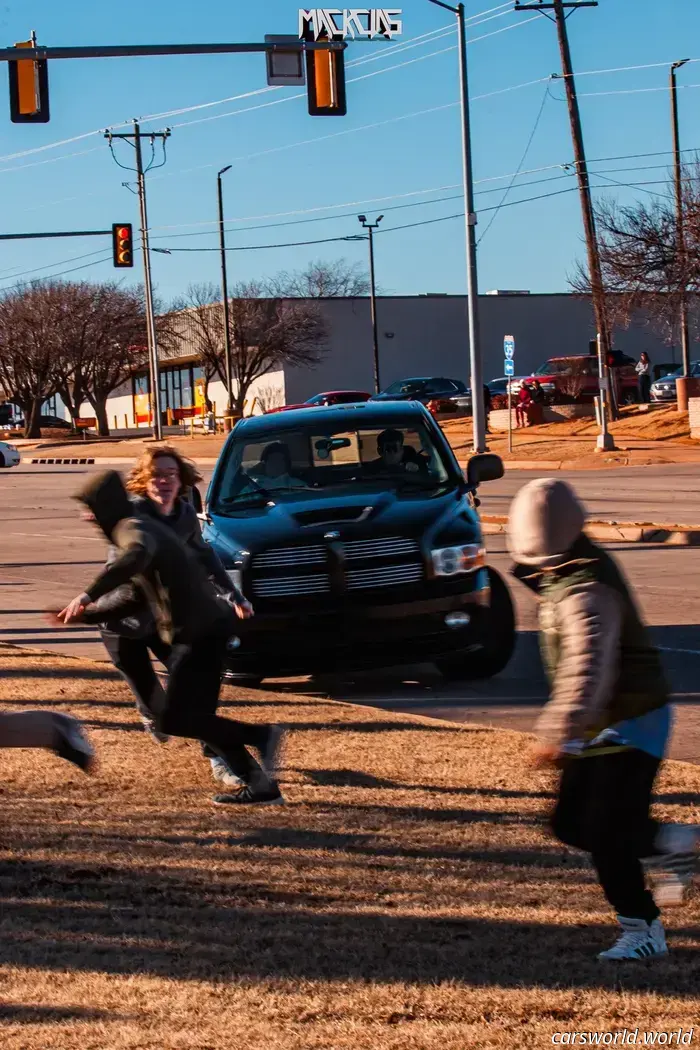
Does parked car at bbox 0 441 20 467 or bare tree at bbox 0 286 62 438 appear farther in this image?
bare tree at bbox 0 286 62 438

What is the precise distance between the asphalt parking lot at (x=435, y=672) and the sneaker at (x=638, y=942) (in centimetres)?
289

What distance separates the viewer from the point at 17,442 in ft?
225

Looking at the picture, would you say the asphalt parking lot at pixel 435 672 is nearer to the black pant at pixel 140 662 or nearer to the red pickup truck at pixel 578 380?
the black pant at pixel 140 662

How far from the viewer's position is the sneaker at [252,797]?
6.50 metres

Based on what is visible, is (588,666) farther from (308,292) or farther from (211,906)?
(308,292)

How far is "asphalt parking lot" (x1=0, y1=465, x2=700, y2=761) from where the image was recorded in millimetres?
8758

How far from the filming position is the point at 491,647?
939 cm

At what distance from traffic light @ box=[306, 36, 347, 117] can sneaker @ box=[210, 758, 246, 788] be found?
46.4ft

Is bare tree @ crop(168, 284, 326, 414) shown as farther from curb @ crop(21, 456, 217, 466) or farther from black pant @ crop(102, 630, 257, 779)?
black pant @ crop(102, 630, 257, 779)

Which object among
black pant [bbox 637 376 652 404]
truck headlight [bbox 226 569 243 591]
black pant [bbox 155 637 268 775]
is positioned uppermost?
black pant [bbox 637 376 652 404]

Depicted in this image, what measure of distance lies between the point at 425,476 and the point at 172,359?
78.2m

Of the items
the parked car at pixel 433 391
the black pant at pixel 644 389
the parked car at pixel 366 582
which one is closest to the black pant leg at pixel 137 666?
the parked car at pixel 366 582

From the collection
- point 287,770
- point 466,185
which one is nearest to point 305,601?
point 287,770

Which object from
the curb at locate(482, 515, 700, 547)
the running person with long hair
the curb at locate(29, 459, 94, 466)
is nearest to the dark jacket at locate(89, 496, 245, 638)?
the running person with long hair
